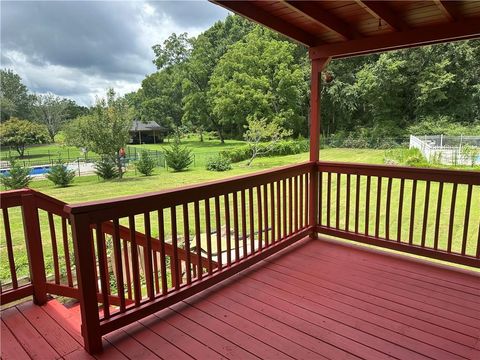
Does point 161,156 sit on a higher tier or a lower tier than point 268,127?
lower

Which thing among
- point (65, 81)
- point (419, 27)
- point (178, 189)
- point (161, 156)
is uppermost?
point (65, 81)

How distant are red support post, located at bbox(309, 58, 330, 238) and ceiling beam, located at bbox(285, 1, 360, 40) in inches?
12.7

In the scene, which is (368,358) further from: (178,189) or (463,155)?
(463,155)

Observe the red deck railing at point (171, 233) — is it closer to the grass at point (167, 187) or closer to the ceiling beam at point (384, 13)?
the ceiling beam at point (384, 13)

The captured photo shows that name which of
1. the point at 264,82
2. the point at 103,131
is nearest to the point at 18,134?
the point at 103,131

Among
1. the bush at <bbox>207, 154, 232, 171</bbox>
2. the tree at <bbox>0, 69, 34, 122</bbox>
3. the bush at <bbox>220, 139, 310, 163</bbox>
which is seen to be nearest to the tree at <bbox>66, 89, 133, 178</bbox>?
the tree at <bbox>0, 69, 34, 122</bbox>

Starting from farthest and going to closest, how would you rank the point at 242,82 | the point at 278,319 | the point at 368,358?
the point at 242,82 < the point at 278,319 < the point at 368,358

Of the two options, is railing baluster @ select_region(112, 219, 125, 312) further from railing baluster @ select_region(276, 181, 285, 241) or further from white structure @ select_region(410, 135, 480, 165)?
white structure @ select_region(410, 135, 480, 165)

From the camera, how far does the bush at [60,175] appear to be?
12.4 m

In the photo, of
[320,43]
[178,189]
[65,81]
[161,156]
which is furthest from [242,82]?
[178,189]

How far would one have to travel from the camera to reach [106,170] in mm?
14578

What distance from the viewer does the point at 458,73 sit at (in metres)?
16.3

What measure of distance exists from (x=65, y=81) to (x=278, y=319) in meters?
17.7

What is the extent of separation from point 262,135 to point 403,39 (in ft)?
44.2
